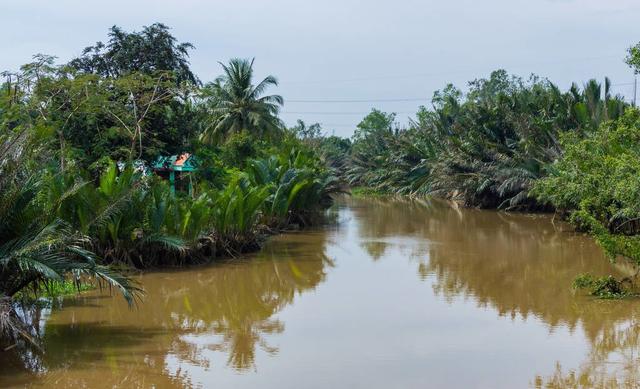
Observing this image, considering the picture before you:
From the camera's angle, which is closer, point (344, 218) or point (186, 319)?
point (186, 319)

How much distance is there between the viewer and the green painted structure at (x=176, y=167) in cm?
2420

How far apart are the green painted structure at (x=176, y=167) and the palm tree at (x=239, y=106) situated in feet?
14.5

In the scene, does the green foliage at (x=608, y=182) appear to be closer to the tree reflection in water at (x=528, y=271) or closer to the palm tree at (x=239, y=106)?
the tree reflection in water at (x=528, y=271)

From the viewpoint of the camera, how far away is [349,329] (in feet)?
35.1

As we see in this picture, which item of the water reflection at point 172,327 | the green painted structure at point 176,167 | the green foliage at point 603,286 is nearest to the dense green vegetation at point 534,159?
the green foliage at point 603,286

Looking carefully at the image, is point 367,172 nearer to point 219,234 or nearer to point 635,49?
point 219,234

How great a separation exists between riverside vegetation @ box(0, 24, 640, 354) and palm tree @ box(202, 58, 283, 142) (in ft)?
0.25

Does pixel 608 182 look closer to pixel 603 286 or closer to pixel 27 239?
pixel 603 286

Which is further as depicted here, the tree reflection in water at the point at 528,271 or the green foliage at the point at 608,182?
the green foliage at the point at 608,182

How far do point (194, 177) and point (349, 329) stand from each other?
15643 millimetres

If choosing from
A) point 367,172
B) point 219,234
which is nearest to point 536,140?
point 219,234

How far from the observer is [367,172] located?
62.8 m

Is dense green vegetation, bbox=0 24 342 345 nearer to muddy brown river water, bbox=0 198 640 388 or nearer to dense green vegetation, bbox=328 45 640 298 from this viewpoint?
muddy brown river water, bbox=0 198 640 388

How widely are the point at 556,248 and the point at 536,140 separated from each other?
1153cm
